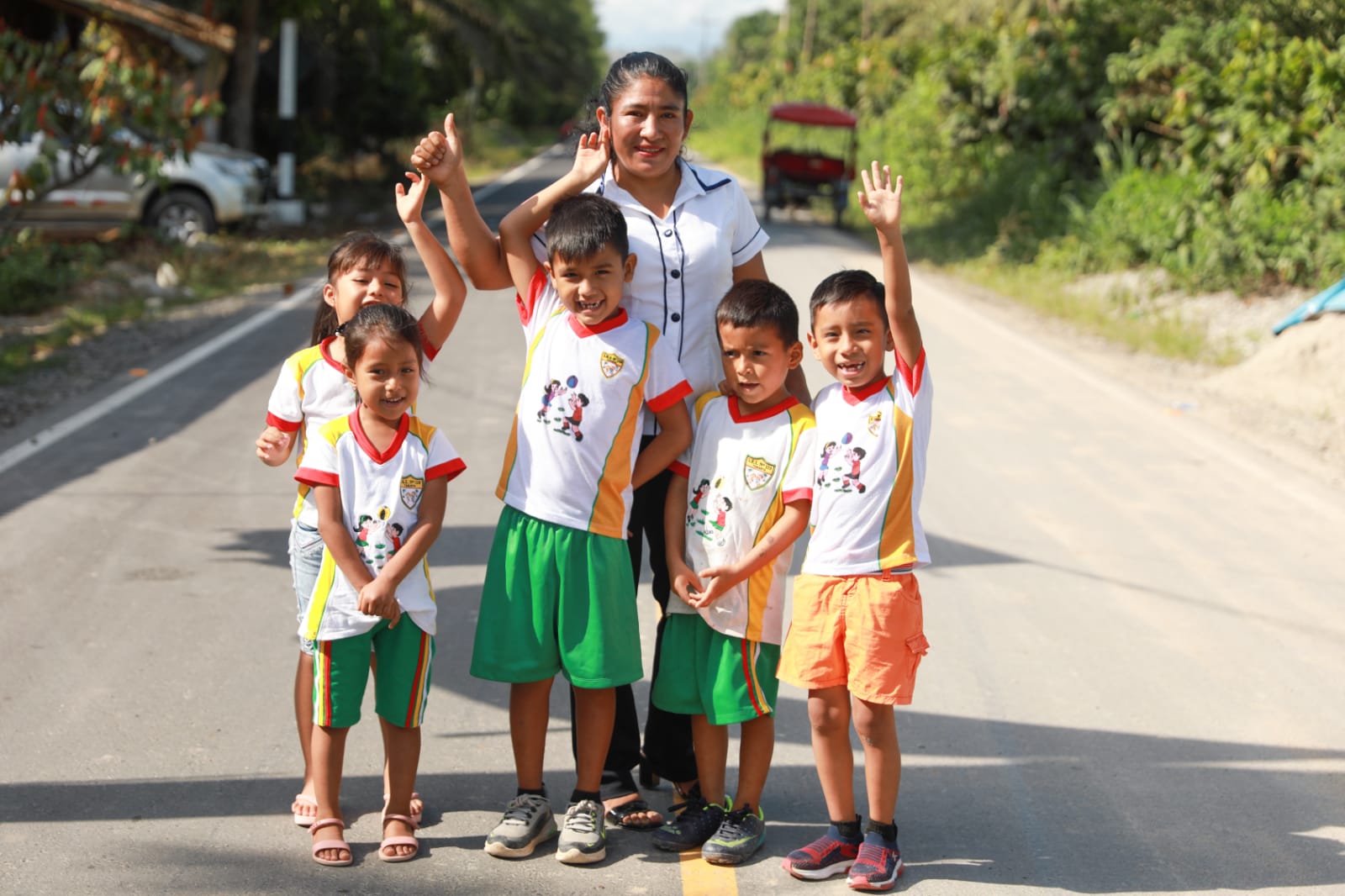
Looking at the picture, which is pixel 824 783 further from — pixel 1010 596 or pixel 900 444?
pixel 1010 596

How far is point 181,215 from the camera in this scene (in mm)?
16703

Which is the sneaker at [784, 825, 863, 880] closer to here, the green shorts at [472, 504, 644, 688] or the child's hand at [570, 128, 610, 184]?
the green shorts at [472, 504, 644, 688]

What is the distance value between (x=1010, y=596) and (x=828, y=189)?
2061 cm

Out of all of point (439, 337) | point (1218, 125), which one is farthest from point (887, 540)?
point (1218, 125)

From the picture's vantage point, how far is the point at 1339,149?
13.0 meters

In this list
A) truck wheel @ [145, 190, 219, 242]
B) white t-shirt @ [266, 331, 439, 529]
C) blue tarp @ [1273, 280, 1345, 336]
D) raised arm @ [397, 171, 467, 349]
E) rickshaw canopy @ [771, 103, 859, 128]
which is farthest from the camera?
rickshaw canopy @ [771, 103, 859, 128]

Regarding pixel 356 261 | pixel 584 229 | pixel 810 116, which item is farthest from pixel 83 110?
pixel 810 116

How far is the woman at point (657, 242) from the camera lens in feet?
11.6

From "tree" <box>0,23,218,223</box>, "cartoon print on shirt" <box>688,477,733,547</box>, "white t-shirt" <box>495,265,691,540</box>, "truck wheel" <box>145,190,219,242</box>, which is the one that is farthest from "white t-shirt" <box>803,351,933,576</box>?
"truck wheel" <box>145,190,219,242</box>

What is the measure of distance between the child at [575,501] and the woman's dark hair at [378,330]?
31cm

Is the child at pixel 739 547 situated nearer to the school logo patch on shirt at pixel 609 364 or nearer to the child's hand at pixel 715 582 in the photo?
the child's hand at pixel 715 582

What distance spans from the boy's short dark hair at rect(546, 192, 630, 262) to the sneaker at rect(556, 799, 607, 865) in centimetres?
142

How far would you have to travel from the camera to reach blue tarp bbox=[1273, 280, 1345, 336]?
35.0 ft

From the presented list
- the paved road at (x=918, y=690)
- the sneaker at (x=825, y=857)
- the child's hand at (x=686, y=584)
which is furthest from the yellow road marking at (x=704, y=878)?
the child's hand at (x=686, y=584)
